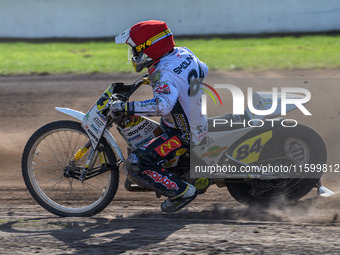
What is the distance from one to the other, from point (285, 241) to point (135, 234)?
1283mm

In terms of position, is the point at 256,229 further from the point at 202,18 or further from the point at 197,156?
the point at 202,18

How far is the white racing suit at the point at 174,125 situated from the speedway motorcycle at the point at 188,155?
0.13 metres

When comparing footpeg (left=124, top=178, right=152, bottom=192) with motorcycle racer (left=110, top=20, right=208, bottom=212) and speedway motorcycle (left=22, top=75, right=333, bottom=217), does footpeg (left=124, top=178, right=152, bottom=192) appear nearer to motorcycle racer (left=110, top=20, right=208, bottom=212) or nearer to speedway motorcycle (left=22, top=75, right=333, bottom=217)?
speedway motorcycle (left=22, top=75, right=333, bottom=217)

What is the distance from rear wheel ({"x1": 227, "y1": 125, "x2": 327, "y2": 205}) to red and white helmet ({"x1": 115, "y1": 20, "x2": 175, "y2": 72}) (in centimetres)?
148

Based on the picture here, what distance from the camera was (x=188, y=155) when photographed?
543 centimetres

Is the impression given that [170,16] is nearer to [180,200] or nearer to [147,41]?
[147,41]

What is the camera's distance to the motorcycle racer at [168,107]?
5.00m

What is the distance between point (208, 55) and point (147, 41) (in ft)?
30.8

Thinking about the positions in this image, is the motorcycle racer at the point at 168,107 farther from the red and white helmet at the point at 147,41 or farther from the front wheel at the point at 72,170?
the front wheel at the point at 72,170

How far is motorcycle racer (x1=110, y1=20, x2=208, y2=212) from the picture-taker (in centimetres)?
500

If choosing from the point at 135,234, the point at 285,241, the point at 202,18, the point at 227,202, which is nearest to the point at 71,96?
the point at 227,202

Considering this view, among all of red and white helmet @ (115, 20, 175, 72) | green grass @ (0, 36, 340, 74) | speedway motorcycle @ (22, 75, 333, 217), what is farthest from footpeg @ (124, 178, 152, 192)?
green grass @ (0, 36, 340, 74)

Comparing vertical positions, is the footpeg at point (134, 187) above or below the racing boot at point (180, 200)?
above

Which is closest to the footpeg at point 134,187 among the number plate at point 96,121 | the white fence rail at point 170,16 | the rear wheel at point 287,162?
the number plate at point 96,121
